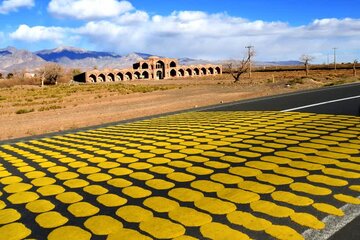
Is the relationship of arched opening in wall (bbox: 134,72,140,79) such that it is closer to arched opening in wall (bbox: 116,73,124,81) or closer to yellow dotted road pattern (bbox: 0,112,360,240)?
arched opening in wall (bbox: 116,73,124,81)

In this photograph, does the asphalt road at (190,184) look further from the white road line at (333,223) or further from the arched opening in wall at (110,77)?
the arched opening in wall at (110,77)

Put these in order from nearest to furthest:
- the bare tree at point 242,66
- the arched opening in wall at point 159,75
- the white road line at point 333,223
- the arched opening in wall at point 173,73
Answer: the white road line at point 333,223 < the bare tree at point 242,66 < the arched opening in wall at point 159,75 < the arched opening in wall at point 173,73

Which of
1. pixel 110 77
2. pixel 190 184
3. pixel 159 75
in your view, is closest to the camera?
pixel 190 184

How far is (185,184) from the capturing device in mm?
4934

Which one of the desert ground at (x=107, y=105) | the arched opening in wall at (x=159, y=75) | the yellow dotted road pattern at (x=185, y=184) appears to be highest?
the arched opening in wall at (x=159, y=75)

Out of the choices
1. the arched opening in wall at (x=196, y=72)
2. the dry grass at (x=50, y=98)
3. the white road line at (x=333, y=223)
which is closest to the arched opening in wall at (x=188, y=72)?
the arched opening in wall at (x=196, y=72)

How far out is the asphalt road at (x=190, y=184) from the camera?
140 inches

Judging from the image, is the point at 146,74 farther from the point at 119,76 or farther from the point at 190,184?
the point at 190,184

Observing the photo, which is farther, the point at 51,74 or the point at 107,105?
the point at 51,74

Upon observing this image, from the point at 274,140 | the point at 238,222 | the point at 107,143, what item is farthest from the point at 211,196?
the point at 107,143

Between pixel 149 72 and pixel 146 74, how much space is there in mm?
1612

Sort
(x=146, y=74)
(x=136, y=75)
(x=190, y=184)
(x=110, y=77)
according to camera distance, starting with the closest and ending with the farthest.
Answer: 1. (x=190, y=184)
2. (x=110, y=77)
3. (x=136, y=75)
4. (x=146, y=74)

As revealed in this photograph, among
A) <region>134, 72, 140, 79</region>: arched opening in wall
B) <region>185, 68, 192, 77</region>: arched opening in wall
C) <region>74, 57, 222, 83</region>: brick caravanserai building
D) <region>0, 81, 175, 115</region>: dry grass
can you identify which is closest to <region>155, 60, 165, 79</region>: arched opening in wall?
<region>74, 57, 222, 83</region>: brick caravanserai building

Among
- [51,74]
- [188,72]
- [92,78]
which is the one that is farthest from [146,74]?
[51,74]
